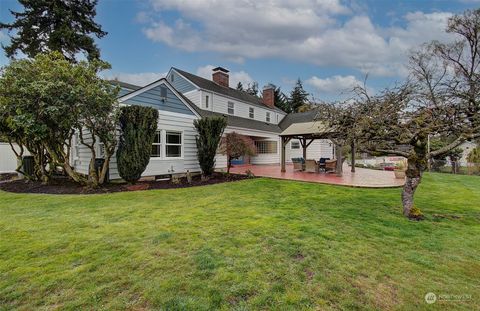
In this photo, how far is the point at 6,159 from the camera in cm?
1485

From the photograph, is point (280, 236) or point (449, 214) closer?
point (280, 236)

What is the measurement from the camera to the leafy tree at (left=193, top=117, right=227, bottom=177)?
11.6 metres

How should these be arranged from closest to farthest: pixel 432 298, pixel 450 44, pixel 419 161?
1. pixel 432 298
2. pixel 419 161
3. pixel 450 44

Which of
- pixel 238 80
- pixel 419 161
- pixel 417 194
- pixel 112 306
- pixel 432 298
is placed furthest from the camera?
pixel 238 80

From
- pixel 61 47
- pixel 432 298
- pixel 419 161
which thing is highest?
→ pixel 61 47

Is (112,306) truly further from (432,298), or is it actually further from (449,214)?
(449,214)

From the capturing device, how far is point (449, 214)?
19.6 ft

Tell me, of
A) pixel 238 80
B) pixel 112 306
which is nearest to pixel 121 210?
pixel 112 306

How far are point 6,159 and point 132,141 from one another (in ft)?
38.7

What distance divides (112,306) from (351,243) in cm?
352

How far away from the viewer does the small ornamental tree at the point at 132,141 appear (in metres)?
9.16

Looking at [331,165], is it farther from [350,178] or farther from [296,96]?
[296,96]

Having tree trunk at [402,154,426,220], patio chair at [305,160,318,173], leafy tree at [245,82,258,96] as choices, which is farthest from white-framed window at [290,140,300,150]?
leafy tree at [245,82,258,96]

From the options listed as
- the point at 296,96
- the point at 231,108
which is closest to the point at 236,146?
the point at 231,108
